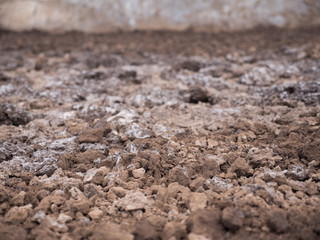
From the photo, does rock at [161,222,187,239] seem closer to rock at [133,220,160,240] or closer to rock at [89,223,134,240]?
rock at [133,220,160,240]

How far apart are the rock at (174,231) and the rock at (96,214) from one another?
410 millimetres

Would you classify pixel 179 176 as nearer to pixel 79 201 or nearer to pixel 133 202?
pixel 133 202

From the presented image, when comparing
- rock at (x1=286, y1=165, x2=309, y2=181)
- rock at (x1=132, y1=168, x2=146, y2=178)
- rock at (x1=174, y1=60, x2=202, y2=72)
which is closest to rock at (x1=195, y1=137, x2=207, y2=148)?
rock at (x1=132, y1=168, x2=146, y2=178)

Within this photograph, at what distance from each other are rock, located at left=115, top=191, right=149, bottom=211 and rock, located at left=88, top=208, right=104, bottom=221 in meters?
0.12

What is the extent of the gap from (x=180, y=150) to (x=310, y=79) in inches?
93.4

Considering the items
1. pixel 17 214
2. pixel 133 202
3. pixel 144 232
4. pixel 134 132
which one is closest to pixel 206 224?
pixel 144 232

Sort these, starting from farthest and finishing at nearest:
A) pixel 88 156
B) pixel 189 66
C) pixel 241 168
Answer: pixel 189 66, pixel 88 156, pixel 241 168

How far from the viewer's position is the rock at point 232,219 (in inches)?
64.3

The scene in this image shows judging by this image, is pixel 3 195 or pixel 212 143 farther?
pixel 212 143

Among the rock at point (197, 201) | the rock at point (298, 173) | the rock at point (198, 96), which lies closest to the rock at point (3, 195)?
the rock at point (197, 201)

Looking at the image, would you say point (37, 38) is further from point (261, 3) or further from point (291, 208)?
point (291, 208)

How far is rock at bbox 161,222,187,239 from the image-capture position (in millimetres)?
1633

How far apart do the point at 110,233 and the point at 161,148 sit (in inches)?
36.8

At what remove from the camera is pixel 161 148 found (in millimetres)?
2434
